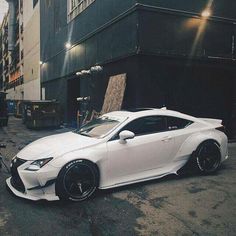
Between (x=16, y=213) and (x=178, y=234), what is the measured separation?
2403mm

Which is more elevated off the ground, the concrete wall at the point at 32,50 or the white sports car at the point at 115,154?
the concrete wall at the point at 32,50

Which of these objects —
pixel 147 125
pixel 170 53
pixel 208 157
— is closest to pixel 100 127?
pixel 147 125

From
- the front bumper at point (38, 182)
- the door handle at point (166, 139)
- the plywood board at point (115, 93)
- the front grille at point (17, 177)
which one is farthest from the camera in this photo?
the plywood board at point (115, 93)

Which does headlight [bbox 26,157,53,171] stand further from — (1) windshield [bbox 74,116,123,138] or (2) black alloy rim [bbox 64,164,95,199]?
(1) windshield [bbox 74,116,123,138]

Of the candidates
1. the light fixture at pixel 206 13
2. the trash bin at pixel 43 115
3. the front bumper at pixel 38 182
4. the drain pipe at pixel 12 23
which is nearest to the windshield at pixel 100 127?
the front bumper at pixel 38 182

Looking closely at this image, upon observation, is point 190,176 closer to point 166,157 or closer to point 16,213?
point 166,157

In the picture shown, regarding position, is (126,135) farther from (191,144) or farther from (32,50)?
(32,50)

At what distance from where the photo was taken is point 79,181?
186 inches

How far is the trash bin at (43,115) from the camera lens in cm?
1744

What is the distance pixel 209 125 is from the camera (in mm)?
6418

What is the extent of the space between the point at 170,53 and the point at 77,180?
7.60m

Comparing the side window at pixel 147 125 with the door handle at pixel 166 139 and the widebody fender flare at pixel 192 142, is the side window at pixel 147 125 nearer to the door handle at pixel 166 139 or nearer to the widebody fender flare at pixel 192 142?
the door handle at pixel 166 139

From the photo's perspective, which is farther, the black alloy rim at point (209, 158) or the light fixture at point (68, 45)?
the light fixture at point (68, 45)

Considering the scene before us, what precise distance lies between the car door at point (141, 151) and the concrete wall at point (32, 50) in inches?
973
